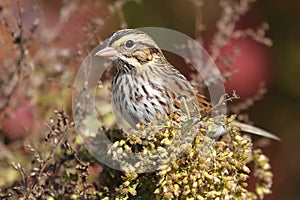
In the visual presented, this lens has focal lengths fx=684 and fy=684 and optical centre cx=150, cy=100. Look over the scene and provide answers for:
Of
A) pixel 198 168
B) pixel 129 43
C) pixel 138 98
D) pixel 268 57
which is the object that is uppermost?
pixel 268 57

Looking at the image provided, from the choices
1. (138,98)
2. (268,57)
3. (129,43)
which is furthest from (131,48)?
(268,57)

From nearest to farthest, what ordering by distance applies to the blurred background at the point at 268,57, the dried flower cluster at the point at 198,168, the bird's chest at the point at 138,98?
the dried flower cluster at the point at 198,168, the bird's chest at the point at 138,98, the blurred background at the point at 268,57

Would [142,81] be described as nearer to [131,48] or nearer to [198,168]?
[131,48]

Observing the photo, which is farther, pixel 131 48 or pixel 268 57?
pixel 268 57

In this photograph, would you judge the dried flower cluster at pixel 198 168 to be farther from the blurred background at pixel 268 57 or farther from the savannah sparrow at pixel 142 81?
the blurred background at pixel 268 57

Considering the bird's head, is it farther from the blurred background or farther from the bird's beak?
the blurred background

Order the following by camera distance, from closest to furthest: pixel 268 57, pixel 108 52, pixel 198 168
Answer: pixel 198 168 → pixel 108 52 → pixel 268 57

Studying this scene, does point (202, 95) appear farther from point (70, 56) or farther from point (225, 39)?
point (70, 56)

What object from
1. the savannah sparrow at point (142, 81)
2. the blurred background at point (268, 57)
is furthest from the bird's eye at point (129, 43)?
the blurred background at point (268, 57)
